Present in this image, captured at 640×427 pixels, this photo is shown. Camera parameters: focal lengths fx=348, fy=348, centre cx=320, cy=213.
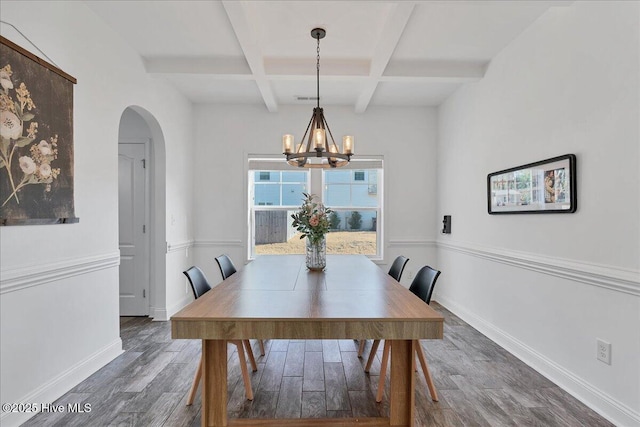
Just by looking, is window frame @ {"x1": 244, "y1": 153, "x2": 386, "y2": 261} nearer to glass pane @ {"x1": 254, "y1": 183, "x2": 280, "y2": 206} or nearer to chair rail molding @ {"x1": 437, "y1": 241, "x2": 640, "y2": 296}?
glass pane @ {"x1": 254, "y1": 183, "x2": 280, "y2": 206}

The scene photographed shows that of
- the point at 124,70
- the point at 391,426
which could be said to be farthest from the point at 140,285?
the point at 391,426

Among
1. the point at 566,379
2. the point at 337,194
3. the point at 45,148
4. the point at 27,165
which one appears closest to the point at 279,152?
the point at 337,194

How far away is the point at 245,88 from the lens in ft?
13.5

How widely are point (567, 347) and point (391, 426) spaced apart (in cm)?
151

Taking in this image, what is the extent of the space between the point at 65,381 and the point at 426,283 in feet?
8.16

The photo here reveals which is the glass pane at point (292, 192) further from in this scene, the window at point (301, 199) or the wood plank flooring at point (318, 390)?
the wood plank flooring at point (318, 390)

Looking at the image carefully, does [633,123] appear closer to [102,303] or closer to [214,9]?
[214,9]

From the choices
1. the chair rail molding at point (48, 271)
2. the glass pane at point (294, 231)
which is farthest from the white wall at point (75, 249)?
→ the glass pane at point (294, 231)

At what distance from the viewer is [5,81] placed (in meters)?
1.82

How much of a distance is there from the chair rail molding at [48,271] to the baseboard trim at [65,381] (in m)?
0.64

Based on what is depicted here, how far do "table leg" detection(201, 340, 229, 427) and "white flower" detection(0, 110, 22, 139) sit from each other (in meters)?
1.52

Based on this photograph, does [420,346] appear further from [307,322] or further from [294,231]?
[294,231]

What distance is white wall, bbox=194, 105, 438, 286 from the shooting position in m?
4.73

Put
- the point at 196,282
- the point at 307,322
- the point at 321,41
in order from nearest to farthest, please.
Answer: the point at 307,322 < the point at 196,282 < the point at 321,41
